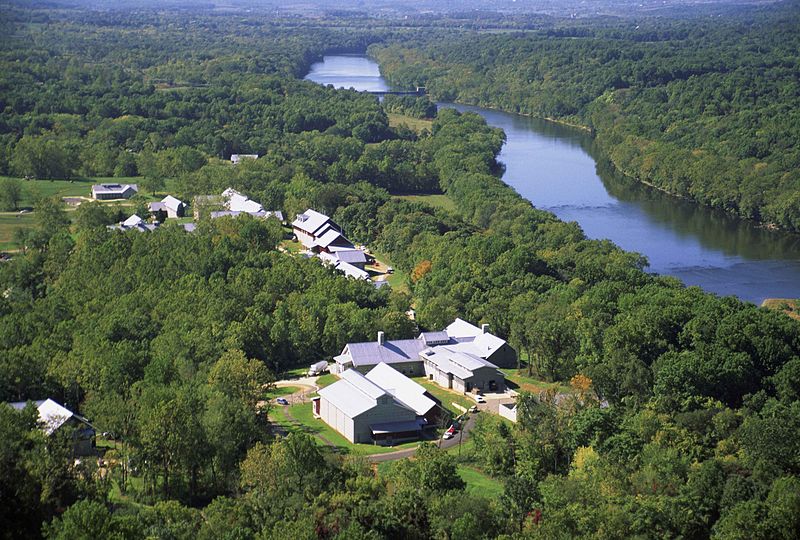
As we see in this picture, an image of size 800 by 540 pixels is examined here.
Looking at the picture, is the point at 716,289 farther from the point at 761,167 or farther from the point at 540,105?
the point at 540,105

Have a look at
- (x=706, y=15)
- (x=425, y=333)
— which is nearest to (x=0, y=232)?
(x=425, y=333)

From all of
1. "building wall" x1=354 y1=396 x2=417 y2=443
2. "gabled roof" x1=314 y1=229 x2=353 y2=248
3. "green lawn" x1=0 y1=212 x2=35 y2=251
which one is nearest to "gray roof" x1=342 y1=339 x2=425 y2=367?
"building wall" x1=354 y1=396 x2=417 y2=443

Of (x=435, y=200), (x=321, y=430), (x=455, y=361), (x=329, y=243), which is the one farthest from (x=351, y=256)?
(x=321, y=430)

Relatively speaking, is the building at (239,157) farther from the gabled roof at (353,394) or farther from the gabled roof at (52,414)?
the gabled roof at (52,414)

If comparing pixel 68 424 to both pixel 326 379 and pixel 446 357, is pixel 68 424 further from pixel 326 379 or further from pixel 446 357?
pixel 446 357

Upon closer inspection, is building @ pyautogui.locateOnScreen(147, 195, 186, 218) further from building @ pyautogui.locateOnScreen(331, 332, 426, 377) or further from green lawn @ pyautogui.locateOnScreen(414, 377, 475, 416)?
green lawn @ pyautogui.locateOnScreen(414, 377, 475, 416)
